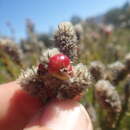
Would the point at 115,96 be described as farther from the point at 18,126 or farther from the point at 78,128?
the point at 78,128

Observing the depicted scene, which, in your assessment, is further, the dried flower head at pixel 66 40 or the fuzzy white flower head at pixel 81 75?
the dried flower head at pixel 66 40

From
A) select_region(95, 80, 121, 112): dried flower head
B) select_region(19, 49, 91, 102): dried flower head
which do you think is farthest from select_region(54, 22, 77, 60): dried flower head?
select_region(95, 80, 121, 112): dried flower head

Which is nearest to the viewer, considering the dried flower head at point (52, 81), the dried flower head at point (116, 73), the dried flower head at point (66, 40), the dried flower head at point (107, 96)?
the dried flower head at point (52, 81)

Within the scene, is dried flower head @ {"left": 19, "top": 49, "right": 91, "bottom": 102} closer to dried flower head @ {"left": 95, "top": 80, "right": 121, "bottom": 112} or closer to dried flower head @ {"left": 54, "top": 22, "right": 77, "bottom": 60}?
dried flower head @ {"left": 54, "top": 22, "right": 77, "bottom": 60}

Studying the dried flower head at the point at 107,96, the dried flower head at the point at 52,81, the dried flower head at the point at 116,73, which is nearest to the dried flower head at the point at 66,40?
the dried flower head at the point at 52,81

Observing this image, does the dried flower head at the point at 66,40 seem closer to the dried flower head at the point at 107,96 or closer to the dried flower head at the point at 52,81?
the dried flower head at the point at 52,81

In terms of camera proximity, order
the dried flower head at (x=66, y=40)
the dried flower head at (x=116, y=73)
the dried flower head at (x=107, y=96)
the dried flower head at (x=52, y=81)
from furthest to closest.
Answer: the dried flower head at (x=116, y=73) → the dried flower head at (x=107, y=96) → the dried flower head at (x=66, y=40) → the dried flower head at (x=52, y=81)

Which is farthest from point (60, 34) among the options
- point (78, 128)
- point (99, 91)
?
point (99, 91)
